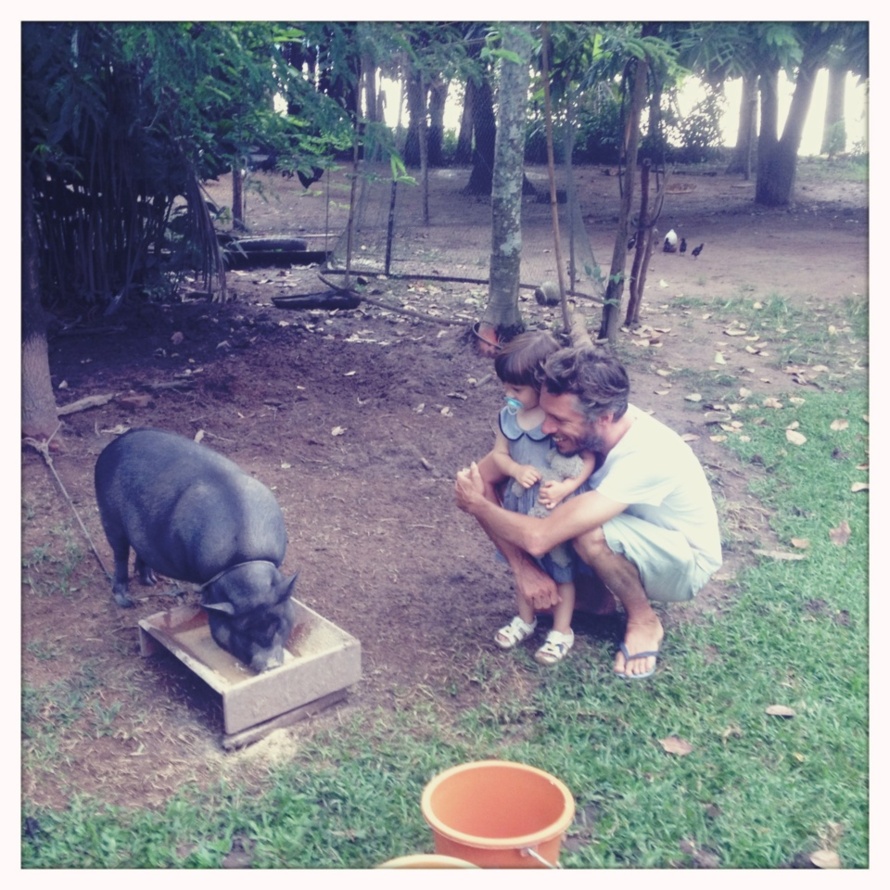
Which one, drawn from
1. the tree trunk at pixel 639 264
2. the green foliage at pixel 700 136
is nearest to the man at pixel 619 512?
the tree trunk at pixel 639 264

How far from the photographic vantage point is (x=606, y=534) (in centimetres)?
340

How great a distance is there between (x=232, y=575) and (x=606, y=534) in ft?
4.32

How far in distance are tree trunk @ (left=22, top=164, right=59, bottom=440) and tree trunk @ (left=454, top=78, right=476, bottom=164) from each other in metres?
5.49

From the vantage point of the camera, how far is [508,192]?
21.6ft

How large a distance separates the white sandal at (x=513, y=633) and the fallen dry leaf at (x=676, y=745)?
2.44ft

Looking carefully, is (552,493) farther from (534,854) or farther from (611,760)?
(534,854)

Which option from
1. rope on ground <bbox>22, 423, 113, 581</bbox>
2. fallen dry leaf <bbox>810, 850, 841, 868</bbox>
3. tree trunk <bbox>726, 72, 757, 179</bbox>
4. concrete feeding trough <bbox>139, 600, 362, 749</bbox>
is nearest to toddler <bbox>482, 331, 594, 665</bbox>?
concrete feeding trough <bbox>139, 600, 362, 749</bbox>

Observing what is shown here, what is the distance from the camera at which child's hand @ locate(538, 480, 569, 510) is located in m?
3.40

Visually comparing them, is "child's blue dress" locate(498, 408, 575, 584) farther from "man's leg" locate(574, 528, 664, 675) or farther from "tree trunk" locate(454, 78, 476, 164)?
"tree trunk" locate(454, 78, 476, 164)

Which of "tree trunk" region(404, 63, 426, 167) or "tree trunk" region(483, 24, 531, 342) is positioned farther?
"tree trunk" region(404, 63, 426, 167)

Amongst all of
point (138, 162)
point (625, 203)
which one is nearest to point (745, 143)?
point (625, 203)

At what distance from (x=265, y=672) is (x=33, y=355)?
303cm

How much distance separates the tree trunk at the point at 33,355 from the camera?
17.3ft

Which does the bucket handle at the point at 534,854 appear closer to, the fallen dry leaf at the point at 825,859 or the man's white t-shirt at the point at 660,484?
the fallen dry leaf at the point at 825,859
